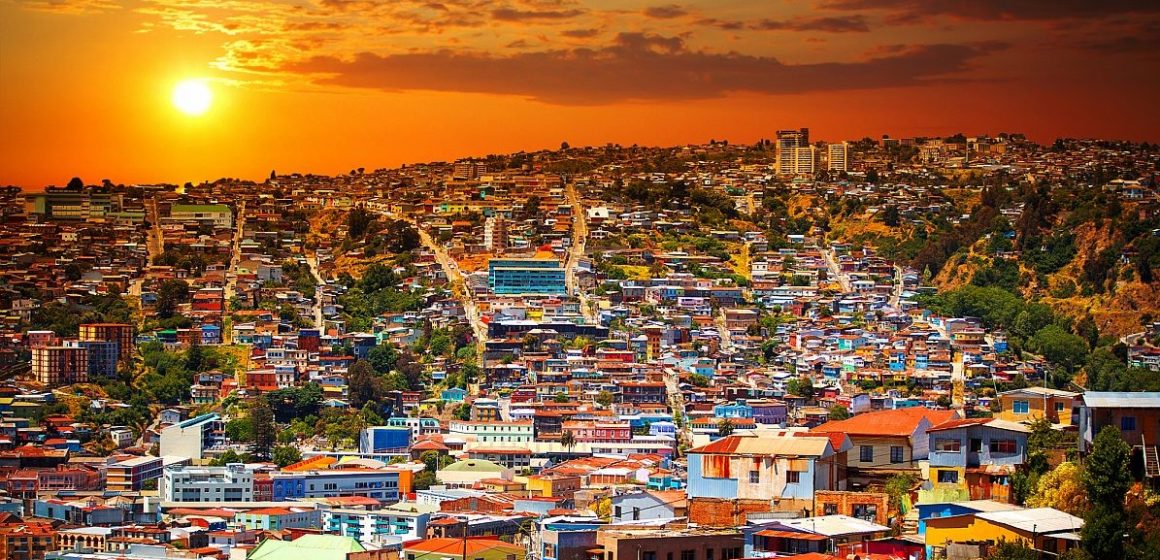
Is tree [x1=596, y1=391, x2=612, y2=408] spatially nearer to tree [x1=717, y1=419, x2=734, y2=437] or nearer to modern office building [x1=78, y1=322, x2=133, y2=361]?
tree [x1=717, y1=419, x2=734, y2=437]

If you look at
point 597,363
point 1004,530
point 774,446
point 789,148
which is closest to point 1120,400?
point 1004,530

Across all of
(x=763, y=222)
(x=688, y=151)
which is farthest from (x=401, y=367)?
(x=688, y=151)

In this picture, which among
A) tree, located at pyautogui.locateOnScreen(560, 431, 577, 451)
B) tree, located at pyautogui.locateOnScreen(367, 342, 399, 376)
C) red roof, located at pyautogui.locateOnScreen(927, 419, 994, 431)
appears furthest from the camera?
tree, located at pyautogui.locateOnScreen(367, 342, 399, 376)

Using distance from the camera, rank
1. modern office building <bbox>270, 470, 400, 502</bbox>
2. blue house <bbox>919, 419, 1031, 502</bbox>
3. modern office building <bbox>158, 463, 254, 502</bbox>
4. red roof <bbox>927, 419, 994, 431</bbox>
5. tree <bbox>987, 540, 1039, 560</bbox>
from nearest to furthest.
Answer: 1. tree <bbox>987, 540, 1039, 560</bbox>
2. blue house <bbox>919, 419, 1031, 502</bbox>
3. red roof <bbox>927, 419, 994, 431</bbox>
4. modern office building <bbox>270, 470, 400, 502</bbox>
5. modern office building <bbox>158, 463, 254, 502</bbox>

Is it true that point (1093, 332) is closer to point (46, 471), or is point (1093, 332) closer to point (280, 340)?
point (280, 340)

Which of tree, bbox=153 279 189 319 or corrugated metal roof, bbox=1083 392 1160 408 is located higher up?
tree, bbox=153 279 189 319

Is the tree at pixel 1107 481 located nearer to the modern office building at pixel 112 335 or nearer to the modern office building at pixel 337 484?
the modern office building at pixel 337 484

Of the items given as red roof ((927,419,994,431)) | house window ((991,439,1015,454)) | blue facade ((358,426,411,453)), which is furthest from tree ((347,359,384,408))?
house window ((991,439,1015,454))
